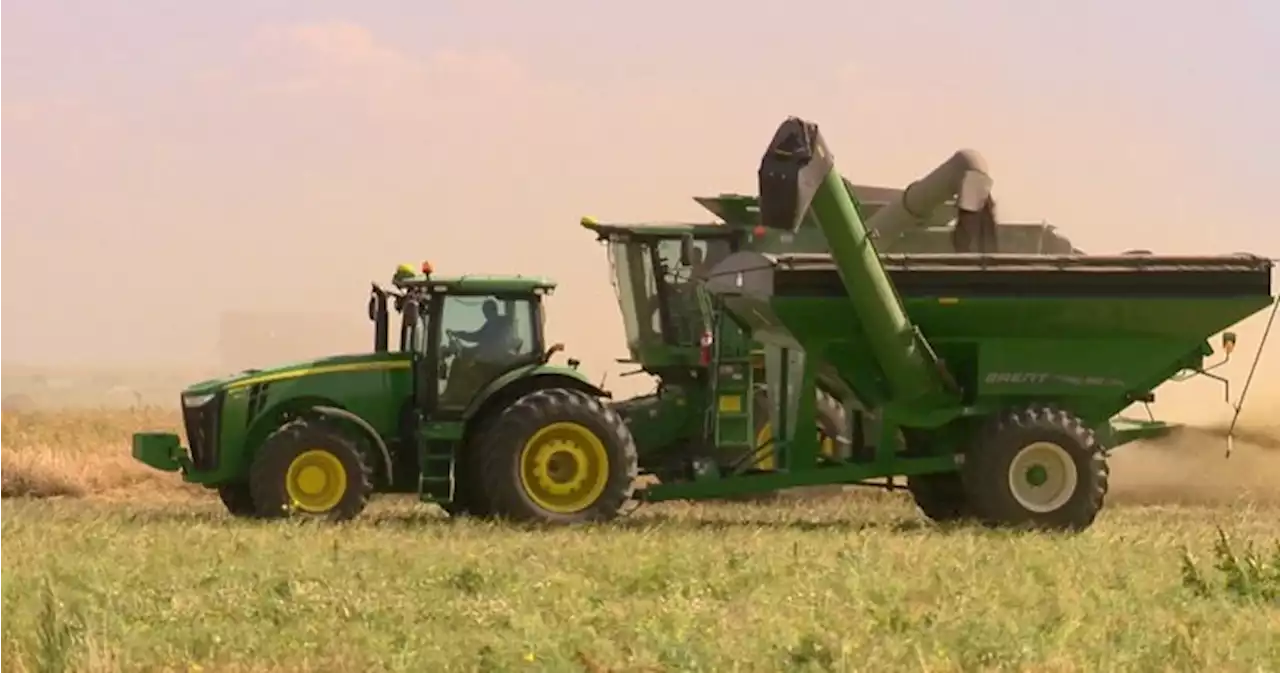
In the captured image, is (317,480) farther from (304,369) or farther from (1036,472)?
(1036,472)

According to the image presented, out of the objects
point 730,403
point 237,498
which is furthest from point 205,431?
point 730,403

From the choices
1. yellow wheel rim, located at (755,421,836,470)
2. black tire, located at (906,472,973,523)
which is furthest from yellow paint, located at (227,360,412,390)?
black tire, located at (906,472,973,523)

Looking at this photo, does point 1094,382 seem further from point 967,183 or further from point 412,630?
point 412,630

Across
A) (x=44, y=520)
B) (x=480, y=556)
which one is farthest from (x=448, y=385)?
(x=480, y=556)

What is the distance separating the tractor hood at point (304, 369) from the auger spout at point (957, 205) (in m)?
3.82

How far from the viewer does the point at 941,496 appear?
1506cm

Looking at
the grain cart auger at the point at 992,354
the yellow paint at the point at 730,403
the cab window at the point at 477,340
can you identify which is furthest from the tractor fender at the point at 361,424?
the yellow paint at the point at 730,403

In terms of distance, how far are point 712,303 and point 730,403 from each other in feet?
2.66

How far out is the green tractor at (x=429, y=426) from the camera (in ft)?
46.0

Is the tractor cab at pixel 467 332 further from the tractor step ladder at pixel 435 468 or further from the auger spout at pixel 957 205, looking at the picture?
the auger spout at pixel 957 205

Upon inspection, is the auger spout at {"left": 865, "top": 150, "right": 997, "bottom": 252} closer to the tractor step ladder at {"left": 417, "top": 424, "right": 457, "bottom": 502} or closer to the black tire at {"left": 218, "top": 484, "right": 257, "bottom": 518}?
the tractor step ladder at {"left": 417, "top": 424, "right": 457, "bottom": 502}

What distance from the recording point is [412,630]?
7.94 meters

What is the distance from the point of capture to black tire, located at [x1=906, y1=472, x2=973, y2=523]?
1472 centimetres

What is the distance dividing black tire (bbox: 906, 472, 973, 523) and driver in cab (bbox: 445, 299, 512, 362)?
334 cm
